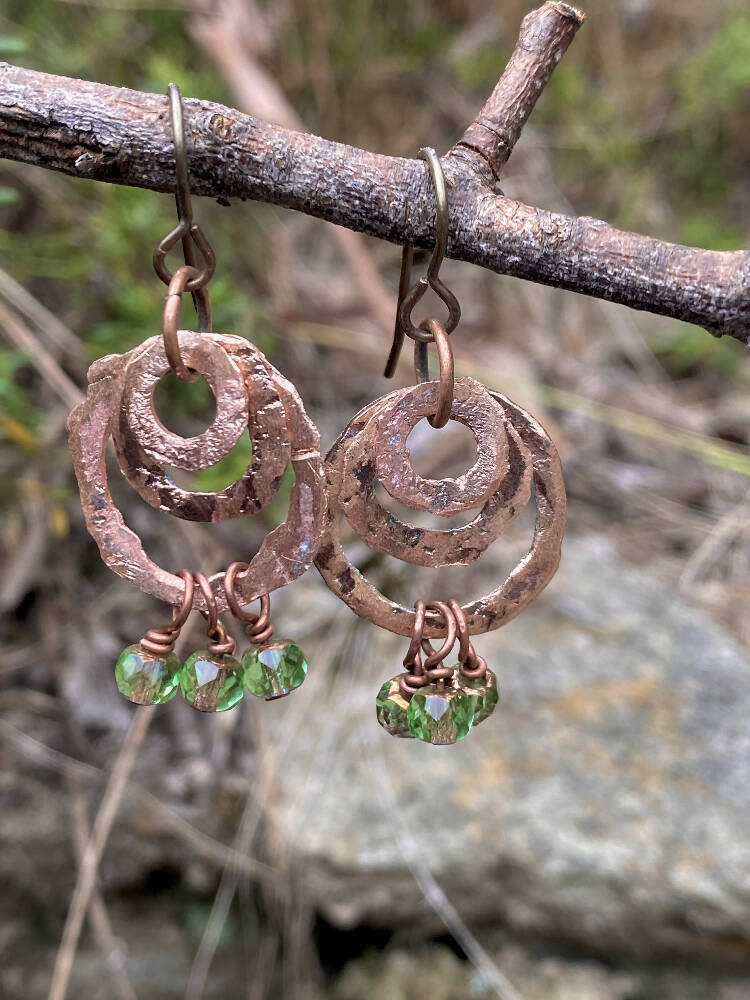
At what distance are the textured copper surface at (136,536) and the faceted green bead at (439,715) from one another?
223 mm

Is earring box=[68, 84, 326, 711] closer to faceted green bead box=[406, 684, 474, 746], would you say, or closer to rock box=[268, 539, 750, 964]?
faceted green bead box=[406, 684, 474, 746]

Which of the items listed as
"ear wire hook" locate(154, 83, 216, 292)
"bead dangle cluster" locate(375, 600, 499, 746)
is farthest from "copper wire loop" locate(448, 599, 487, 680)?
"ear wire hook" locate(154, 83, 216, 292)

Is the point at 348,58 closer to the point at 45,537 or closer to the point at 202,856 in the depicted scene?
the point at 45,537

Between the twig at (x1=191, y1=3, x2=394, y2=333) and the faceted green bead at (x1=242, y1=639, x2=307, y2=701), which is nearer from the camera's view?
the faceted green bead at (x1=242, y1=639, x2=307, y2=701)

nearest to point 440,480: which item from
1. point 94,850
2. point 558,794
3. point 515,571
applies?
point 515,571

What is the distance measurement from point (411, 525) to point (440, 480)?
8 centimetres

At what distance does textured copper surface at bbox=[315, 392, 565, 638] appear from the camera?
116 centimetres

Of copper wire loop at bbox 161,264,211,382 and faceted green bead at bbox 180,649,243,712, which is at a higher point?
copper wire loop at bbox 161,264,211,382

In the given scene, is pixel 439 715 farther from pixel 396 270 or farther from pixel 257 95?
pixel 396 270

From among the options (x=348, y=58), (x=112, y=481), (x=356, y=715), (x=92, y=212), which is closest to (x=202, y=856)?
(x=356, y=715)

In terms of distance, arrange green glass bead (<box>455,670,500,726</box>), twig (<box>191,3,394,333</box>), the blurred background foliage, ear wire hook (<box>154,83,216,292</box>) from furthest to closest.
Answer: twig (<box>191,3,394,333</box>) < the blurred background foliage < green glass bead (<box>455,670,500,726</box>) < ear wire hook (<box>154,83,216,292</box>)

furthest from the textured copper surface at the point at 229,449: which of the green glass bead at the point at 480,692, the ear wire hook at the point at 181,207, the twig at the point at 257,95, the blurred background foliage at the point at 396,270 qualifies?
the twig at the point at 257,95

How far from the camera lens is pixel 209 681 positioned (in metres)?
1.09

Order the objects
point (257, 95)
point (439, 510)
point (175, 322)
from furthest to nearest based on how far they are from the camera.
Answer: point (257, 95)
point (439, 510)
point (175, 322)
